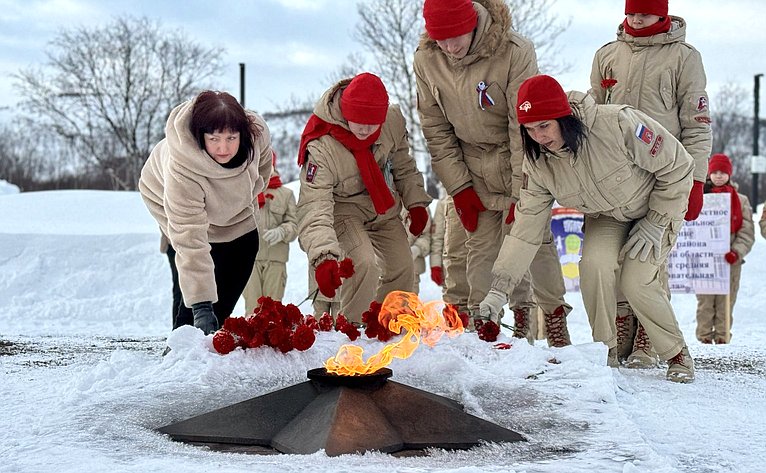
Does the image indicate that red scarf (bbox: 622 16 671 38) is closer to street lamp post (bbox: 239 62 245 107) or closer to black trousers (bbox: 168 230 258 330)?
black trousers (bbox: 168 230 258 330)

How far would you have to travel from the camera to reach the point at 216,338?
4.51 meters

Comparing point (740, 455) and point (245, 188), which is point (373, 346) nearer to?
point (245, 188)

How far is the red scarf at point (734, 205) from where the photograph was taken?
9.39 metres

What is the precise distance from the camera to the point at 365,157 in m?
5.28

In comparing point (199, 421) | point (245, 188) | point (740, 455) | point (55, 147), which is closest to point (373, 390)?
point (199, 421)

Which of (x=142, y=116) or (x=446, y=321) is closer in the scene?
(x=446, y=321)

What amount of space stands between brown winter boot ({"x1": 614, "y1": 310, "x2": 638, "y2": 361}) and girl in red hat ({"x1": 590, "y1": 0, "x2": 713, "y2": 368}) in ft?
1.02

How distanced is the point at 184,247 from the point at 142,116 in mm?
25907

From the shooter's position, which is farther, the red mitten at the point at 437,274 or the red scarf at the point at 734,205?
the red scarf at the point at 734,205

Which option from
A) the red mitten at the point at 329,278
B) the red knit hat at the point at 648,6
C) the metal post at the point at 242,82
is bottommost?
the red mitten at the point at 329,278

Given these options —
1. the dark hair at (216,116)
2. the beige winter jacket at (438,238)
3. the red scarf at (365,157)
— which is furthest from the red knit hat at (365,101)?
the beige winter jacket at (438,238)

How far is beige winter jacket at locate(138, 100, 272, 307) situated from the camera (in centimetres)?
461

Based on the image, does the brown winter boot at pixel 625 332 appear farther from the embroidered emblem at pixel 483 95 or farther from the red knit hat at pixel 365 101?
the red knit hat at pixel 365 101

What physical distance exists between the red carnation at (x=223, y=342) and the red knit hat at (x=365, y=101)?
1456mm
